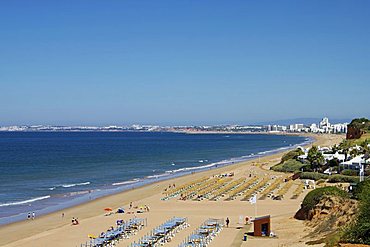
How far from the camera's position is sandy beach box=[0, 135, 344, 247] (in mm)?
23656

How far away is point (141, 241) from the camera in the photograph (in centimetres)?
2283

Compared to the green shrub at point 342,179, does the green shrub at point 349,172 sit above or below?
above

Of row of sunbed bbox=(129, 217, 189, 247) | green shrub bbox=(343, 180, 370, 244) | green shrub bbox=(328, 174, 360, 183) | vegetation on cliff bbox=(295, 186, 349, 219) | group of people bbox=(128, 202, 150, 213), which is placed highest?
green shrub bbox=(343, 180, 370, 244)

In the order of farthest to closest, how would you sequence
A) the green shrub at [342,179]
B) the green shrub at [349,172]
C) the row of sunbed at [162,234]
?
the green shrub at [349,172], the green shrub at [342,179], the row of sunbed at [162,234]

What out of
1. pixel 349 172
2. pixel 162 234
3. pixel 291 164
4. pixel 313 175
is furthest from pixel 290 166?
pixel 162 234

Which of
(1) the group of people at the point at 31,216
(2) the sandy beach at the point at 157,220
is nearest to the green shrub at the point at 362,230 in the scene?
(2) the sandy beach at the point at 157,220

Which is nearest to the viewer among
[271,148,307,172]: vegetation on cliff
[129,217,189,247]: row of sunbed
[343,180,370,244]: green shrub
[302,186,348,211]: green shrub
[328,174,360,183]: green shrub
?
[343,180,370,244]: green shrub

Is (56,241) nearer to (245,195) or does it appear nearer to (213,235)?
(213,235)

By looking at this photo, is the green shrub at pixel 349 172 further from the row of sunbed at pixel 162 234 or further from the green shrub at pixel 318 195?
the row of sunbed at pixel 162 234

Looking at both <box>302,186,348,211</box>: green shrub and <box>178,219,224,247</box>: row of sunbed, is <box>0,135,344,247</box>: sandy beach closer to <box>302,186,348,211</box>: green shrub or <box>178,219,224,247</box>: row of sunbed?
<box>178,219,224,247</box>: row of sunbed

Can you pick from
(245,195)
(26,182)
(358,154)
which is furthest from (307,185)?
(26,182)

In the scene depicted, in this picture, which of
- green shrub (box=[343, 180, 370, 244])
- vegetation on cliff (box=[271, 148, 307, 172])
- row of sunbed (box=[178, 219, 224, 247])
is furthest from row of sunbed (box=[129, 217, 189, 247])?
vegetation on cliff (box=[271, 148, 307, 172])

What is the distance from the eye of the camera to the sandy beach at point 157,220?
23656mm

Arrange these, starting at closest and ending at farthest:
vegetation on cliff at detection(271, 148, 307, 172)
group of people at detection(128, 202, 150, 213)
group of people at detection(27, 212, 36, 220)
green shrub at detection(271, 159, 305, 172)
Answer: group of people at detection(27, 212, 36, 220)
group of people at detection(128, 202, 150, 213)
green shrub at detection(271, 159, 305, 172)
vegetation on cliff at detection(271, 148, 307, 172)
